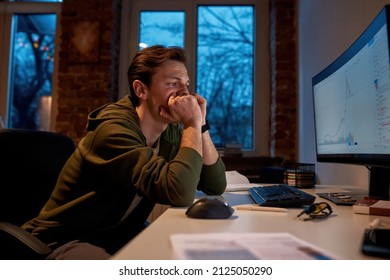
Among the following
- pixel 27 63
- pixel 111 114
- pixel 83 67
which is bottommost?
pixel 111 114

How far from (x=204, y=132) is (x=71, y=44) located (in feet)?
6.92

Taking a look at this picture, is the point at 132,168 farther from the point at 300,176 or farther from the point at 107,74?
the point at 107,74

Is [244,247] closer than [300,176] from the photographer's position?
Yes

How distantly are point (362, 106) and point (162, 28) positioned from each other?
246 cm

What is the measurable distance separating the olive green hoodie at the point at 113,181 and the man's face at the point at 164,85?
9cm

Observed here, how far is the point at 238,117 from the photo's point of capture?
303 centimetres

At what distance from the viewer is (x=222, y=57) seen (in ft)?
10.1

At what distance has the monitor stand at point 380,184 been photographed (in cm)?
104

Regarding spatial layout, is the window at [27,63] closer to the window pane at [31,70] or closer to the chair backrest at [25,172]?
the window pane at [31,70]

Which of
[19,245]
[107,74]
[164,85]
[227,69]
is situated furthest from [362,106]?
[107,74]

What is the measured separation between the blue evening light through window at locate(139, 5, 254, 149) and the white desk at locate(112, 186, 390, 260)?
2.18 m
